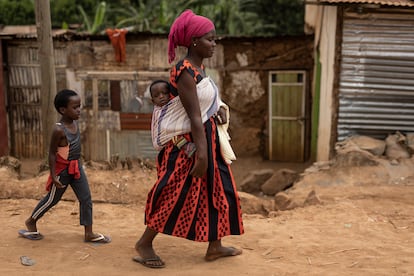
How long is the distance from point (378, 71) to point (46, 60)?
17.3 feet

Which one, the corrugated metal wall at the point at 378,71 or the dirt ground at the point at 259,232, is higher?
the corrugated metal wall at the point at 378,71

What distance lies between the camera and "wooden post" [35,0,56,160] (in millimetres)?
6641

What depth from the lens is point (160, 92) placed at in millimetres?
3219

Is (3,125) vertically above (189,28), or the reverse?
(189,28)

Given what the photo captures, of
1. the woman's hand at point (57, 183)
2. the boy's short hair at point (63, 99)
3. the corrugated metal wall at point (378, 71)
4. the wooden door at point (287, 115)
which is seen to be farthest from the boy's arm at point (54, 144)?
the wooden door at point (287, 115)

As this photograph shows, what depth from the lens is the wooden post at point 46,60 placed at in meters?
6.64

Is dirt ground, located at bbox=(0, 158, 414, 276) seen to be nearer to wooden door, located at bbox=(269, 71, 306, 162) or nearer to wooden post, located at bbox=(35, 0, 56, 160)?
wooden post, located at bbox=(35, 0, 56, 160)

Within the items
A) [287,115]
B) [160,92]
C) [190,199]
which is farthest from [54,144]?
[287,115]

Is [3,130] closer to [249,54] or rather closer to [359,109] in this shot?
[249,54]

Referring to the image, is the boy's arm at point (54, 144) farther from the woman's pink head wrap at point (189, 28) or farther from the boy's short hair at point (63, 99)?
the woman's pink head wrap at point (189, 28)

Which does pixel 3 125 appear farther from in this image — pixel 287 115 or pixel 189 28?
pixel 189 28

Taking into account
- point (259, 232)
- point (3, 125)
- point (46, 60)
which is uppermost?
point (46, 60)

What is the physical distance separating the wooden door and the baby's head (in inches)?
297

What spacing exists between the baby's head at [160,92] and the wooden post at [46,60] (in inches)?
160
